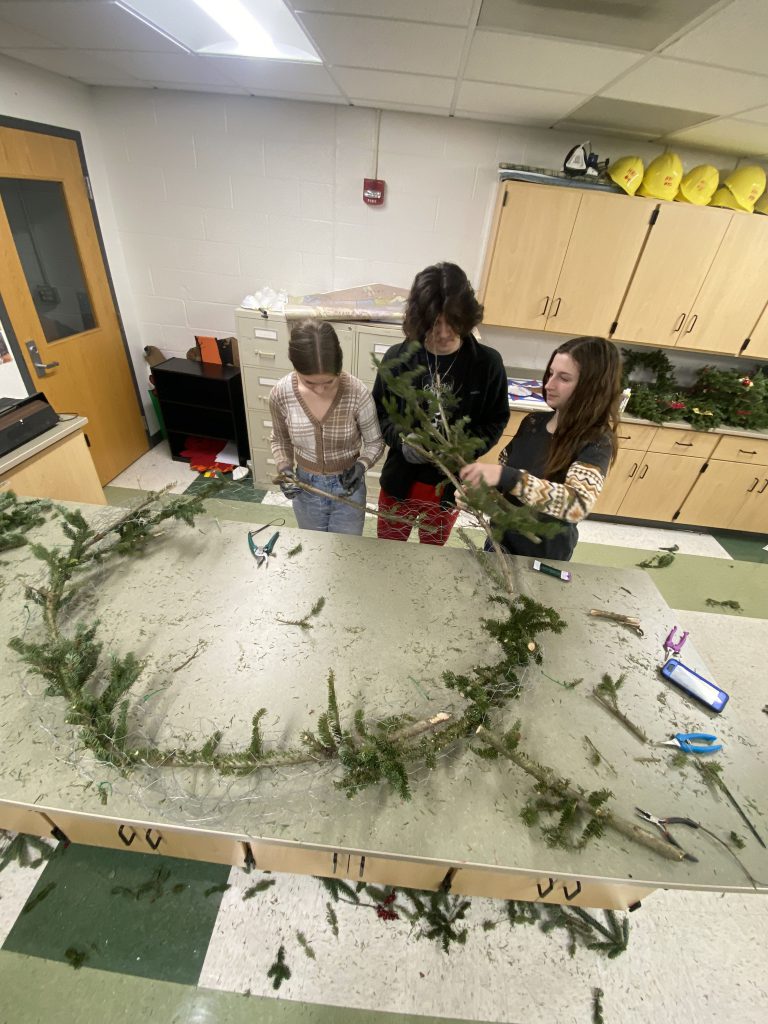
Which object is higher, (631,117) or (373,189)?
(631,117)

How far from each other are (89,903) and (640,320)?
167 inches

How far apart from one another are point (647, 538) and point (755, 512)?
2.86 feet

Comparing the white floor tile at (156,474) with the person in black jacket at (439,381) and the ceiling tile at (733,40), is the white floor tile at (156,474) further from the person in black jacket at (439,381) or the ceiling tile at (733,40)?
the ceiling tile at (733,40)

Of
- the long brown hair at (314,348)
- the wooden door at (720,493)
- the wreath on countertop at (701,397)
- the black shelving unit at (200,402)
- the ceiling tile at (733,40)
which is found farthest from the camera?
the black shelving unit at (200,402)

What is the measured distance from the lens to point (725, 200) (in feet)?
9.34

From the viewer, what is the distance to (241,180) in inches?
126

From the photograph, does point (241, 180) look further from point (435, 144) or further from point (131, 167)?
point (435, 144)

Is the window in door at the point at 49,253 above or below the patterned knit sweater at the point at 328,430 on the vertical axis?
above

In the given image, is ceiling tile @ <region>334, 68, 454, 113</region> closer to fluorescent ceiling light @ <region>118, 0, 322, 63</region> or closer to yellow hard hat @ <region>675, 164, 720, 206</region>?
fluorescent ceiling light @ <region>118, 0, 322, 63</region>

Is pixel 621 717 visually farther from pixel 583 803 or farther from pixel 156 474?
pixel 156 474

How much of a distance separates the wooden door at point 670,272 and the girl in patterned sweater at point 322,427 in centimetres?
244

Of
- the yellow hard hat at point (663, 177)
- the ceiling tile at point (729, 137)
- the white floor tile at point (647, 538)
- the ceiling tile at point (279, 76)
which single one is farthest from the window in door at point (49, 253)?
the white floor tile at point (647, 538)

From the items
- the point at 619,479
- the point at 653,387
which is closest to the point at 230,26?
the point at 653,387

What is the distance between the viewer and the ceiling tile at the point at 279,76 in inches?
85.0
